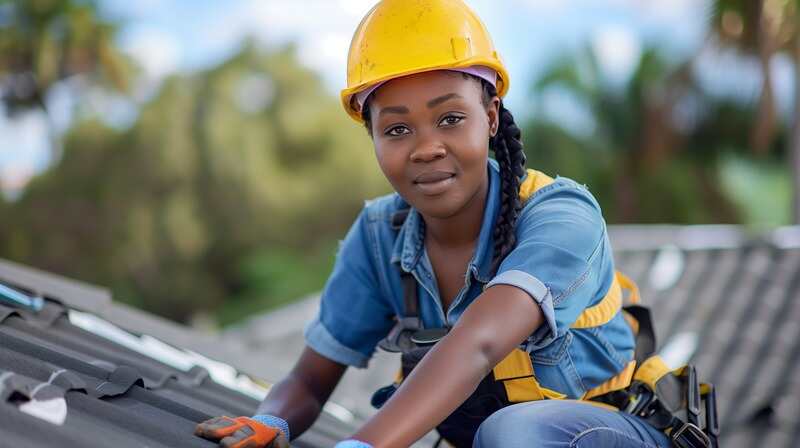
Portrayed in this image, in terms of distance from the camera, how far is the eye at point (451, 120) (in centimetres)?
245

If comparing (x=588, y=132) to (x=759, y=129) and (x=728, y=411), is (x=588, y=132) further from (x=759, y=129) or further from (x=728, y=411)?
(x=728, y=411)

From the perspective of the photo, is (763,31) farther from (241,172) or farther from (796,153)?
(241,172)

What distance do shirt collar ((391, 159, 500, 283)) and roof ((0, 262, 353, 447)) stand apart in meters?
0.61

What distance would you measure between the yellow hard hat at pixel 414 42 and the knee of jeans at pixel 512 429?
2.74ft

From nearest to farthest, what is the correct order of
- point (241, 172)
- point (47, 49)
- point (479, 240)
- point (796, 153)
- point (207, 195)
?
point (479, 240), point (796, 153), point (47, 49), point (207, 195), point (241, 172)

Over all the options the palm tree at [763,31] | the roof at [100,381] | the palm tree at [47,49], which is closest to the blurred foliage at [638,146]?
the palm tree at [763,31]

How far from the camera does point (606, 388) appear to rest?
2602 mm

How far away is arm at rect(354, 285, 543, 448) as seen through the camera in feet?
6.82

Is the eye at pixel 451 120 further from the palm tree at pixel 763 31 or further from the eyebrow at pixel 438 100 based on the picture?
the palm tree at pixel 763 31

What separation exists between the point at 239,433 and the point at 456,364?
51 centimetres

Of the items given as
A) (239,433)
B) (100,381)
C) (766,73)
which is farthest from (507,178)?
(766,73)

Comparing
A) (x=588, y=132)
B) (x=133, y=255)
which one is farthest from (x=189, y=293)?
(x=588, y=132)

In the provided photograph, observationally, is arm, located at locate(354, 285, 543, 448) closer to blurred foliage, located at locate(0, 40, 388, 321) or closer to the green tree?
the green tree

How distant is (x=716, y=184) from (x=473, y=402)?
31307 millimetres
